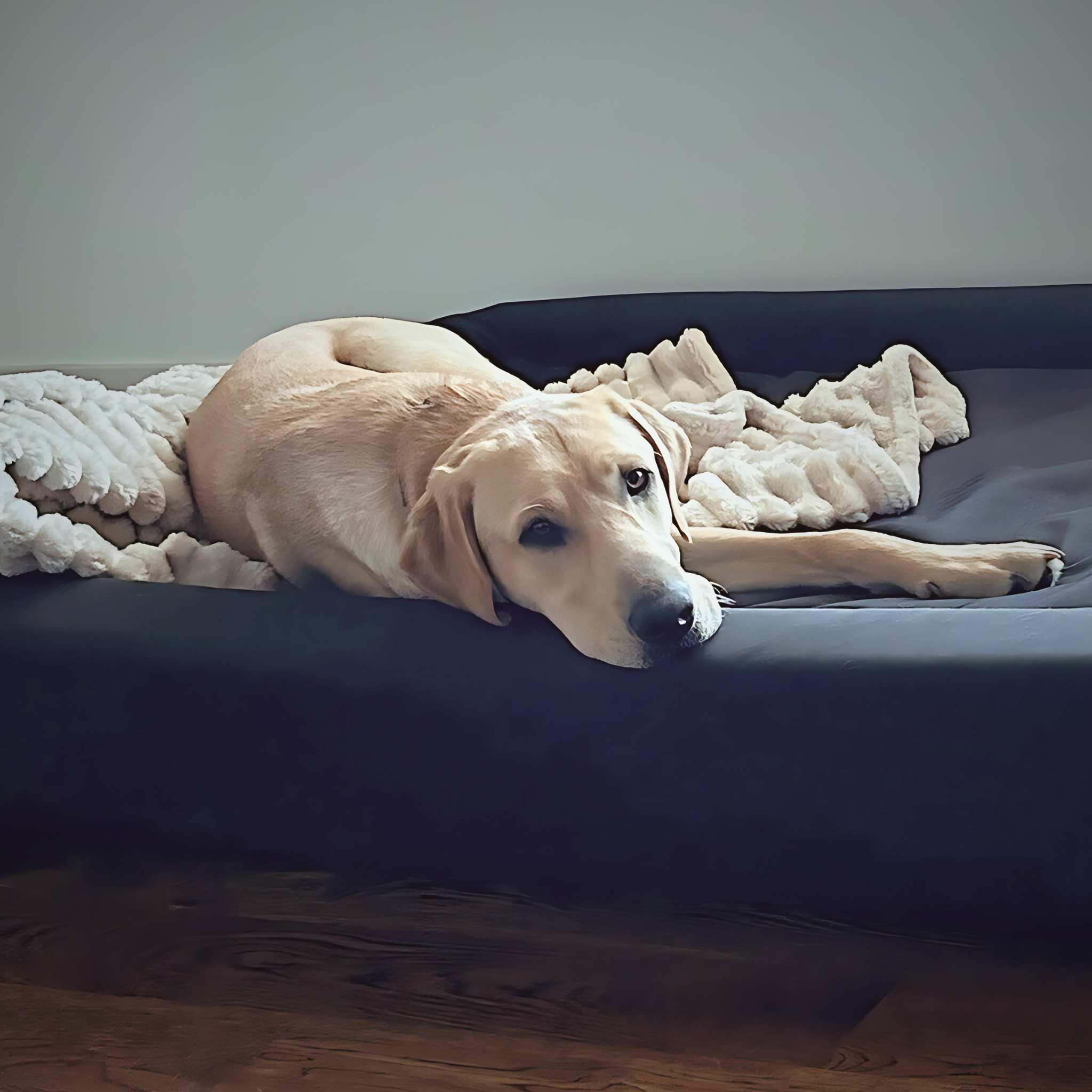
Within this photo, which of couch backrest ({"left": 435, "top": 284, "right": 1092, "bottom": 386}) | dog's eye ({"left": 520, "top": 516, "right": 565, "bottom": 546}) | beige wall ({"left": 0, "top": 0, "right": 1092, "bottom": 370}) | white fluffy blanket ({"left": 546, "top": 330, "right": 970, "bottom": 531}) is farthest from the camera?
beige wall ({"left": 0, "top": 0, "right": 1092, "bottom": 370})

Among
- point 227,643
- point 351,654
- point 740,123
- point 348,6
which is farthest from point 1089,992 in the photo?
point 348,6

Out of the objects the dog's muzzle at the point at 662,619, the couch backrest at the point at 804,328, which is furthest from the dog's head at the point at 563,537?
the couch backrest at the point at 804,328

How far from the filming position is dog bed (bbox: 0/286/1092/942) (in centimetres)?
88

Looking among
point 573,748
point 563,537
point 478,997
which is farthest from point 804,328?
point 478,997

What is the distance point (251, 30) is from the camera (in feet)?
9.82

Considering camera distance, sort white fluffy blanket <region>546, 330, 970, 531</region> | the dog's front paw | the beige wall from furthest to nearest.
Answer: the beige wall, white fluffy blanket <region>546, 330, 970, 531</region>, the dog's front paw

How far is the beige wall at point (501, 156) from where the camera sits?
267cm

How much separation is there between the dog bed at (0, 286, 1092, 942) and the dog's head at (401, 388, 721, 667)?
1.2 inches

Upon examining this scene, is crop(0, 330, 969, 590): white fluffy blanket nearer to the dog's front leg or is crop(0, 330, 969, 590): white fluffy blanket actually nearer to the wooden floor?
the dog's front leg

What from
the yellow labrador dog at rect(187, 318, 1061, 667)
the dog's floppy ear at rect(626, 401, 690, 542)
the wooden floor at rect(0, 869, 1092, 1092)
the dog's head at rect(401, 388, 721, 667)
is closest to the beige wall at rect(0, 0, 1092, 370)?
the yellow labrador dog at rect(187, 318, 1061, 667)

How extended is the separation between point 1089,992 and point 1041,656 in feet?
1.12

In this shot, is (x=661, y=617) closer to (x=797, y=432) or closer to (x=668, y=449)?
(x=668, y=449)

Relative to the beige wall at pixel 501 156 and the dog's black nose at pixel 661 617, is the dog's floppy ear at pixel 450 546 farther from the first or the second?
the beige wall at pixel 501 156

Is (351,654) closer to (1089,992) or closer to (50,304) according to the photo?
(1089,992)
